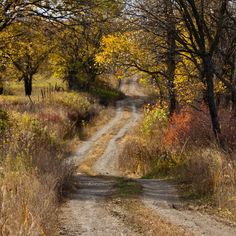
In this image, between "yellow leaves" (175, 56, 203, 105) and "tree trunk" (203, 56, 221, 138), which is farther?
"yellow leaves" (175, 56, 203, 105)

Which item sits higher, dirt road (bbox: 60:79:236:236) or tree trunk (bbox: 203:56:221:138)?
tree trunk (bbox: 203:56:221:138)

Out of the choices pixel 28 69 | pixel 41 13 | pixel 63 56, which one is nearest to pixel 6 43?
pixel 41 13

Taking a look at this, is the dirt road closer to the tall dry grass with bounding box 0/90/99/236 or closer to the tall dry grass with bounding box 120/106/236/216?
the tall dry grass with bounding box 0/90/99/236

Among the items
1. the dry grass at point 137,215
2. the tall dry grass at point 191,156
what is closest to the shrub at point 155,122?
the tall dry grass at point 191,156

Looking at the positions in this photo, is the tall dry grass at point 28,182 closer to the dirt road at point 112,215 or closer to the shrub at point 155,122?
the dirt road at point 112,215

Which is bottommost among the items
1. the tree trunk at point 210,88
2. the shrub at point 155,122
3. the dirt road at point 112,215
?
the dirt road at point 112,215

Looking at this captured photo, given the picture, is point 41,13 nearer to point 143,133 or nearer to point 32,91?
point 143,133

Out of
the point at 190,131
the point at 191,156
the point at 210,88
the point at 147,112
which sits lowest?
the point at 191,156

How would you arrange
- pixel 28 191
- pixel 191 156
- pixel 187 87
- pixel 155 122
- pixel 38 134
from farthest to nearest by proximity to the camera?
pixel 155 122 < pixel 187 87 < pixel 38 134 < pixel 191 156 < pixel 28 191

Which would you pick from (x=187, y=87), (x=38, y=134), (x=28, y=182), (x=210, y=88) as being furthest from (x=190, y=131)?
(x=28, y=182)

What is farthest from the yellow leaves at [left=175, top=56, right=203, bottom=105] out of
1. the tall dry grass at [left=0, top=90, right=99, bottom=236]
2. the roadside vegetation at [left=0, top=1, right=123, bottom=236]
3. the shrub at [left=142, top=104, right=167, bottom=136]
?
the tall dry grass at [left=0, top=90, right=99, bottom=236]

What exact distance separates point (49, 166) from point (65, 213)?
77.0 inches

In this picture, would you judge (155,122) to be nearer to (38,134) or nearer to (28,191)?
(38,134)

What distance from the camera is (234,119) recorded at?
50.3 ft
